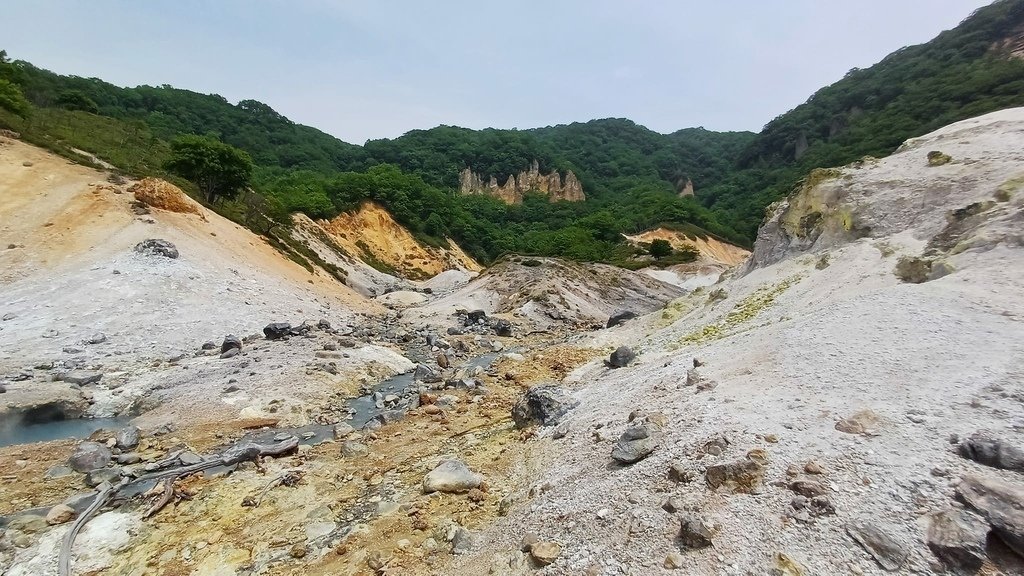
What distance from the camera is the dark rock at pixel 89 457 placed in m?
8.96

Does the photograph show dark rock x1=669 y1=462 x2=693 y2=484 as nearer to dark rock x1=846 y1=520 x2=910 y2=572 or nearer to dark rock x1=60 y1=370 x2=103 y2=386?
dark rock x1=846 y1=520 x2=910 y2=572

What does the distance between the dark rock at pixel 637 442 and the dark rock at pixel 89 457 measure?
30.2ft

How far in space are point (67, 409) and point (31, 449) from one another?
2.30m

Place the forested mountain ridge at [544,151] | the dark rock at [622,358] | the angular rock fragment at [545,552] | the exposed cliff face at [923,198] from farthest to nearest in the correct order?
the forested mountain ridge at [544,151], the dark rock at [622,358], the exposed cliff face at [923,198], the angular rock fragment at [545,552]

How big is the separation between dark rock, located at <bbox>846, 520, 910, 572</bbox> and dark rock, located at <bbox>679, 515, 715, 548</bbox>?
1.24 meters

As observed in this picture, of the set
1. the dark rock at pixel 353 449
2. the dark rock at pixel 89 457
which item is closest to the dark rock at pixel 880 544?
the dark rock at pixel 353 449

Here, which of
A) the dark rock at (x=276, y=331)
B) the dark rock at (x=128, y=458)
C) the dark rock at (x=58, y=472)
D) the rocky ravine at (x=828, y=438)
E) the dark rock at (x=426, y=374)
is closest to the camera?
the rocky ravine at (x=828, y=438)

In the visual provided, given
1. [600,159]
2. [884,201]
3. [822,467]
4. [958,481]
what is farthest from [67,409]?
[600,159]

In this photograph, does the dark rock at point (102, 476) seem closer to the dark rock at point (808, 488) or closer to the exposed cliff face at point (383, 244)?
the dark rock at point (808, 488)

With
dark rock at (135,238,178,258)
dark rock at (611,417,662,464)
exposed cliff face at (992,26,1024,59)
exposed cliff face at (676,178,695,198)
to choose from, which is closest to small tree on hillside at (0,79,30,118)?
dark rock at (135,238,178,258)

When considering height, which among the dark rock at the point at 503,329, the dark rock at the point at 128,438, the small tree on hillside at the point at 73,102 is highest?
the small tree on hillside at the point at 73,102

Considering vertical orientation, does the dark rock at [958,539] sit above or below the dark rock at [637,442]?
above

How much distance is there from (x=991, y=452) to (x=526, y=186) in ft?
383

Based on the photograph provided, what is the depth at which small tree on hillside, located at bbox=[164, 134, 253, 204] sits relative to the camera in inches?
1297
